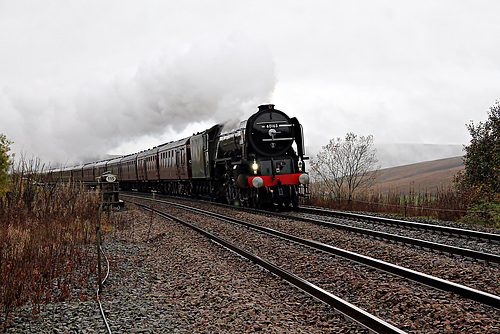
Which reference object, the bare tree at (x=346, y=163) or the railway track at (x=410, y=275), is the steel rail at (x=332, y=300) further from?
the bare tree at (x=346, y=163)

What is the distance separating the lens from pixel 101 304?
5434 mm

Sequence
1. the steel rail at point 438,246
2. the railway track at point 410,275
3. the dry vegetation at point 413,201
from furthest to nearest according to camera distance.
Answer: the dry vegetation at point 413,201, the steel rail at point 438,246, the railway track at point 410,275

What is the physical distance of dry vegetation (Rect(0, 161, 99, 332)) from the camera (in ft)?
17.7

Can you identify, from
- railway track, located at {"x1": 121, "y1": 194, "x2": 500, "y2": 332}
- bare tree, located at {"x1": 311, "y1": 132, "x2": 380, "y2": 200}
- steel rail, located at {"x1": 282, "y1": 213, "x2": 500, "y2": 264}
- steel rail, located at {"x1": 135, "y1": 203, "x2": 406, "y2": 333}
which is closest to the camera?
steel rail, located at {"x1": 135, "y1": 203, "x2": 406, "y2": 333}

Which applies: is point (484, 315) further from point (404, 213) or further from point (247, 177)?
point (247, 177)

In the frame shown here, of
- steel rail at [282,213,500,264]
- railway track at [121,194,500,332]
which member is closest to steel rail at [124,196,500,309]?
railway track at [121,194,500,332]

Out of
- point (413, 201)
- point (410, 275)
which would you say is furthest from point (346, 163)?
point (410, 275)

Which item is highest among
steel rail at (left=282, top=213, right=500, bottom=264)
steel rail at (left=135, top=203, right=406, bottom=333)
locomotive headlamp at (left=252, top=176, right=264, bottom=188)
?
locomotive headlamp at (left=252, top=176, right=264, bottom=188)

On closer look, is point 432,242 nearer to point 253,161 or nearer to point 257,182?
point 257,182

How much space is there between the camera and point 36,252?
6727mm

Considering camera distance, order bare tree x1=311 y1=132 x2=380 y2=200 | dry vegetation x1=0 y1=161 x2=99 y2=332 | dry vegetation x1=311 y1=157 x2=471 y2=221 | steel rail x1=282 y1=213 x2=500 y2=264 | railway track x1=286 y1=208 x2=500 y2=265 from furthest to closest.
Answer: bare tree x1=311 y1=132 x2=380 y2=200 < dry vegetation x1=311 y1=157 x2=471 y2=221 < railway track x1=286 y1=208 x2=500 y2=265 < steel rail x1=282 y1=213 x2=500 y2=264 < dry vegetation x1=0 y1=161 x2=99 y2=332

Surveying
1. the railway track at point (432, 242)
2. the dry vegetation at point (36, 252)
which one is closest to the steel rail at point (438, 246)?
the railway track at point (432, 242)

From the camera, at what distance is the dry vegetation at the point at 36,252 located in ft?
17.7

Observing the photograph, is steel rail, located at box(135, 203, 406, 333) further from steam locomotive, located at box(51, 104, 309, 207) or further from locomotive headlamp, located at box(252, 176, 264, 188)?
steam locomotive, located at box(51, 104, 309, 207)
